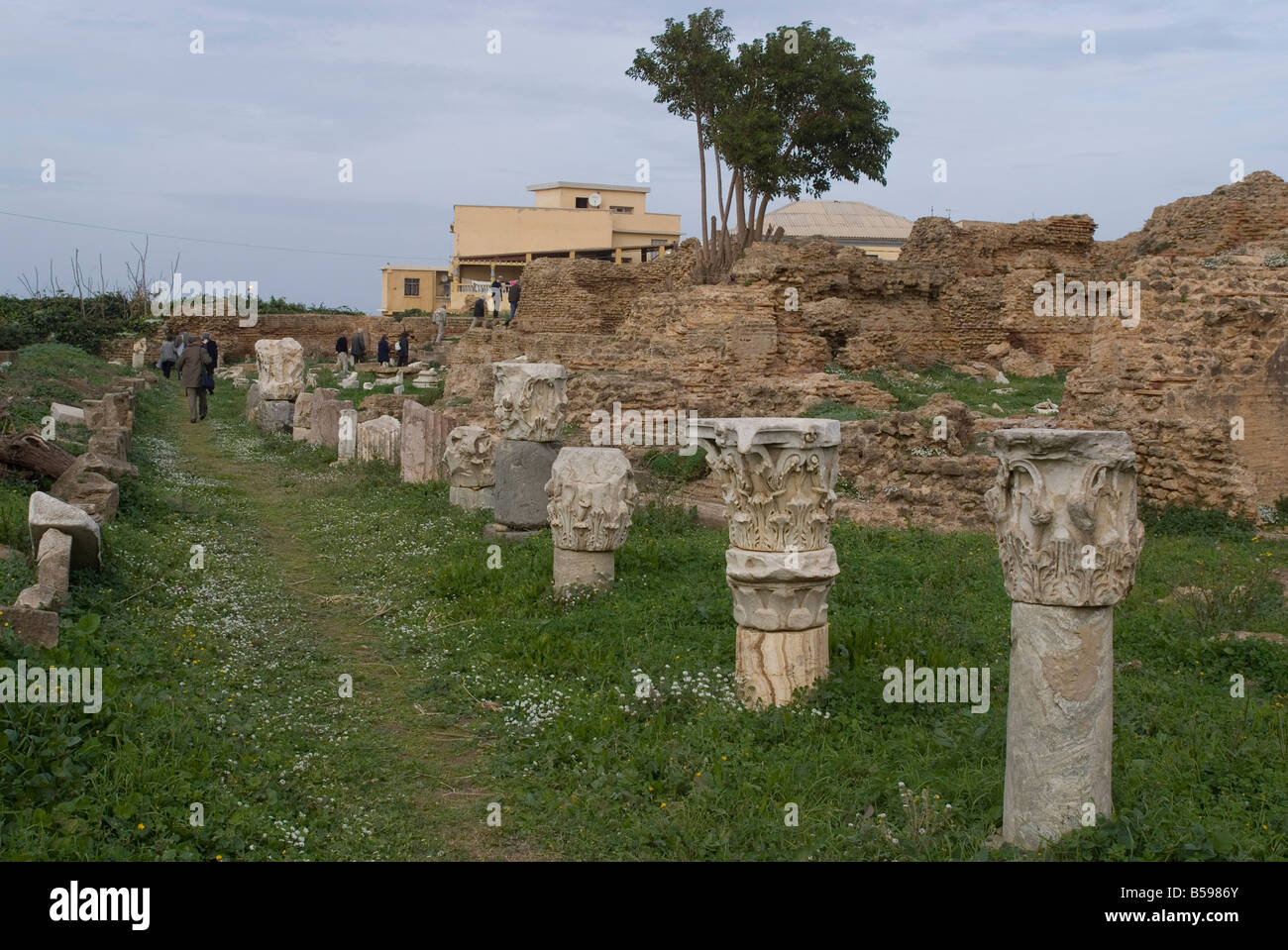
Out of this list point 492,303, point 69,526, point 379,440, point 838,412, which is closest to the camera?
point 69,526

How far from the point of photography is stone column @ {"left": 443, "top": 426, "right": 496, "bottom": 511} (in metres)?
12.5

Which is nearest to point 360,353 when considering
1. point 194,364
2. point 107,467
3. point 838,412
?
point 194,364

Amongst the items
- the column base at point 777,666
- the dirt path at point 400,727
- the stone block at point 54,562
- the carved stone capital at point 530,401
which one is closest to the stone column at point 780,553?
the column base at point 777,666

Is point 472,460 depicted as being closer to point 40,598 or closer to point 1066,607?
point 40,598

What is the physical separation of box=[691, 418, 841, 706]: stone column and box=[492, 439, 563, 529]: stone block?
4.53m

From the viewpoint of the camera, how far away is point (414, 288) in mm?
56250

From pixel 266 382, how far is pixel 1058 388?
13.9 meters

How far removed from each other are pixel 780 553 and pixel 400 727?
7.74 ft

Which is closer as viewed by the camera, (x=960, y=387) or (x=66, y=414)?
(x=66, y=414)

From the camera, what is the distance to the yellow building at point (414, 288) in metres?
55.6

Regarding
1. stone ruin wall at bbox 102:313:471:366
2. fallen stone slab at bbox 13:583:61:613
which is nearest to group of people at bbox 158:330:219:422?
fallen stone slab at bbox 13:583:61:613

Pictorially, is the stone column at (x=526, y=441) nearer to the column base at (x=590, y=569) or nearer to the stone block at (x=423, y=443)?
the column base at (x=590, y=569)

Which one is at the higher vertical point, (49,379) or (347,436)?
(49,379)

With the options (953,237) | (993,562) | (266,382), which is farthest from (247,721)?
(953,237)
